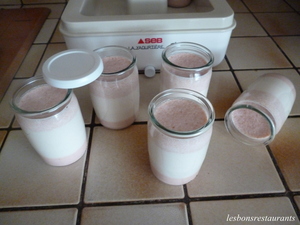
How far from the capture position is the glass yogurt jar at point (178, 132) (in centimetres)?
30

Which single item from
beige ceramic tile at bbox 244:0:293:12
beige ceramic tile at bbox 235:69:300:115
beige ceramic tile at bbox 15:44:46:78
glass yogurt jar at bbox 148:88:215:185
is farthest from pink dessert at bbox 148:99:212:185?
beige ceramic tile at bbox 244:0:293:12

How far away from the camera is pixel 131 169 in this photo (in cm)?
39

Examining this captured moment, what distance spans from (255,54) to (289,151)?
287 millimetres

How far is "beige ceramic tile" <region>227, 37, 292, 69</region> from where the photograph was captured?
577 millimetres

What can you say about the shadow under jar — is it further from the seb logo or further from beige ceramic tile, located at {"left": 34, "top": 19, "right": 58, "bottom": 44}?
beige ceramic tile, located at {"left": 34, "top": 19, "right": 58, "bottom": 44}

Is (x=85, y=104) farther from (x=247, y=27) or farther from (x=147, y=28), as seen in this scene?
(x=247, y=27)

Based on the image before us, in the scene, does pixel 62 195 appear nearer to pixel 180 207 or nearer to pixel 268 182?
pixel 180 207

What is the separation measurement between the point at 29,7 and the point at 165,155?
73 centimetres

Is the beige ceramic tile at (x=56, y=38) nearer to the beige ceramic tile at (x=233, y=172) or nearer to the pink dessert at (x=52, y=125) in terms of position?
the pink dessert at (x=52, y=125)

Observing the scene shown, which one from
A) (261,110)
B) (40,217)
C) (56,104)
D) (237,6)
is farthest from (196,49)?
(237,6)

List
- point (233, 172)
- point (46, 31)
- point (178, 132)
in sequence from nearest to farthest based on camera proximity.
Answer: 1. point (178, 132)
2. point (233, 172)
3. point (46, 31)

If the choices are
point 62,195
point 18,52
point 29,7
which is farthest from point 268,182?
point 29,7

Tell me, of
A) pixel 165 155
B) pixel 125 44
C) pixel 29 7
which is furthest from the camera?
pixel 29 7

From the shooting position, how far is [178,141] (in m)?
0.30
